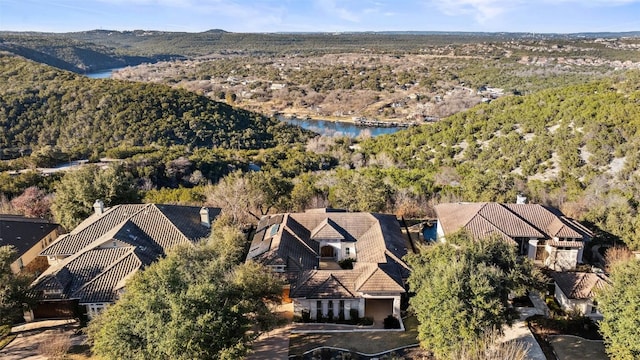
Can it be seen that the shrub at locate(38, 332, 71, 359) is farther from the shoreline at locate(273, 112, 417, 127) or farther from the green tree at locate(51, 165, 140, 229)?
the shoreline at locate(273, 112, 417, 127)

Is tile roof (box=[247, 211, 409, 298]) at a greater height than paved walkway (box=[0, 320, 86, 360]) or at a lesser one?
greater

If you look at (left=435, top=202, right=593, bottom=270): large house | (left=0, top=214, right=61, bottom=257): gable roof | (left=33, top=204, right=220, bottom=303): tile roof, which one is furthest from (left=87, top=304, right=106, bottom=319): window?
(left=435, top=202, right=593, bottom=270): large house

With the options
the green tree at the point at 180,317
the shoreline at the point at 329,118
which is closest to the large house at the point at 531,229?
the green tree at the point at 180,317

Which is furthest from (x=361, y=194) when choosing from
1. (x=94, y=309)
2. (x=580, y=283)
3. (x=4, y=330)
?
(x=4, y=330)

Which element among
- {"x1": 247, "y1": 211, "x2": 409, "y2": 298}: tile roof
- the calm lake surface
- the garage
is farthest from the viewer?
the calm lake surface

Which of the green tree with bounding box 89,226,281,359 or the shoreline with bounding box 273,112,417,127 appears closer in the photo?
the green tree with bounding box 89,226,281,359

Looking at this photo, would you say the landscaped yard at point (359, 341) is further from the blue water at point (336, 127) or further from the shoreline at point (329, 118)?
the shoreline at point (329, 118)

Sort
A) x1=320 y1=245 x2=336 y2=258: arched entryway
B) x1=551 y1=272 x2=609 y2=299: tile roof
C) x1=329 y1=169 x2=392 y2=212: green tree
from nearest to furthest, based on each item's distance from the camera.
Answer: x1=551 y1=272 x2=609 y2=299: tile roof
x1=320 y1=245 x2=336 y2=258: arched entryway
x1=329 y1=169 x2=392 y2=212: green tree
